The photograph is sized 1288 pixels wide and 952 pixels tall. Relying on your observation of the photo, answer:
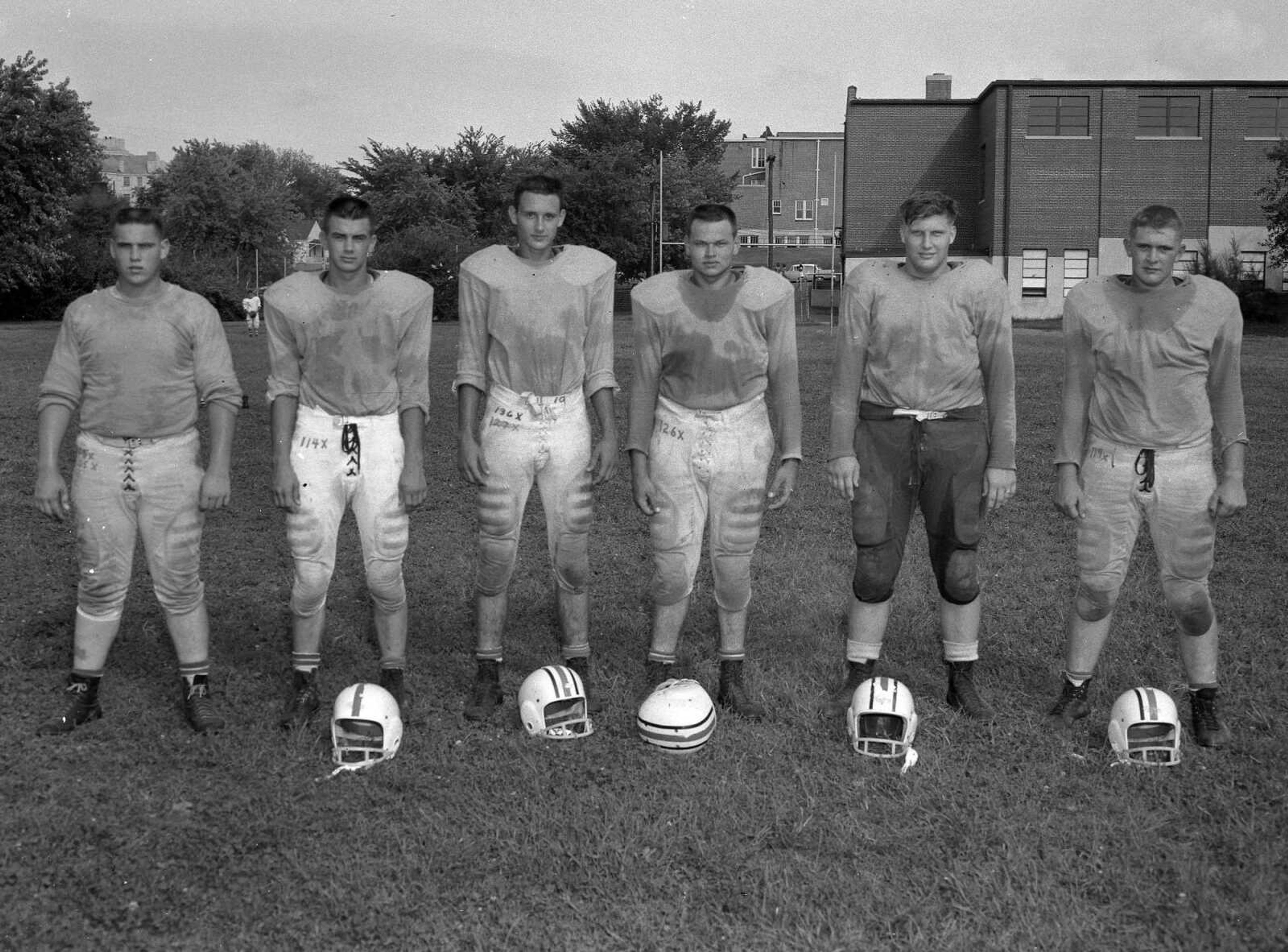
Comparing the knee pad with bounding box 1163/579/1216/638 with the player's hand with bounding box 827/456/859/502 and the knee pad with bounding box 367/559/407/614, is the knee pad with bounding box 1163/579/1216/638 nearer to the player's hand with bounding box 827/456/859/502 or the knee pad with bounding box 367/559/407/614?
the player's hand with bounding box 827/456/859/502

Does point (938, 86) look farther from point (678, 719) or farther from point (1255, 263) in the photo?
point (678, 719)

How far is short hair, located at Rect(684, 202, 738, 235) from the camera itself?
20.1 feet

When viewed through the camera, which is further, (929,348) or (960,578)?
(960,578)

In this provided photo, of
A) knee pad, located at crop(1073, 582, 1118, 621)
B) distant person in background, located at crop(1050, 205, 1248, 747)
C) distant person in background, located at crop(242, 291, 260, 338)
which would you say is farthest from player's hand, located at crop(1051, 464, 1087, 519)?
distant person in background, located at crop(242, 291, 260, 338)

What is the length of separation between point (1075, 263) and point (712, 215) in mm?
49219

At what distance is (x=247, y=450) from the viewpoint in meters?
15.7

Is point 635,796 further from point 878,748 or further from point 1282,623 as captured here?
point 1282,623

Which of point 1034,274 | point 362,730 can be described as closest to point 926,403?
point 362,730

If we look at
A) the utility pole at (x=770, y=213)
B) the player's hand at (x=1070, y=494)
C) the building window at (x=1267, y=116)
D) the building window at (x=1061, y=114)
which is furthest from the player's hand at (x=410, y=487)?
the building window at (x=1267, y=116)

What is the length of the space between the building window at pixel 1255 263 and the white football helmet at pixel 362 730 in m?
52.3

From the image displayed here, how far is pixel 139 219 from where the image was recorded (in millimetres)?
5941

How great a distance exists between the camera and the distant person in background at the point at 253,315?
43.6 m

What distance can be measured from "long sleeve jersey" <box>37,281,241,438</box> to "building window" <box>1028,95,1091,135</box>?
49968 millimetres

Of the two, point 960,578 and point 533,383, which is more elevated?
point 533,383
